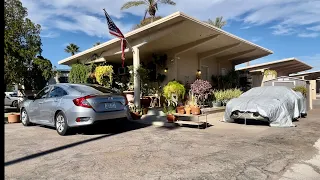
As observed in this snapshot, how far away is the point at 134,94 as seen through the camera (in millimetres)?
11289

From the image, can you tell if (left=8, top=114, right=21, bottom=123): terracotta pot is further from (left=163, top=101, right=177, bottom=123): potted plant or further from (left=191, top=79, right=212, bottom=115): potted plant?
(left=191, top=79, right=212, bottom=115): potted plant

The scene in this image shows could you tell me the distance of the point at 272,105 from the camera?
895 centimetres

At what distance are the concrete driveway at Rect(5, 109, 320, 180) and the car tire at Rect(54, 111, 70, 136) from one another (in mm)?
295

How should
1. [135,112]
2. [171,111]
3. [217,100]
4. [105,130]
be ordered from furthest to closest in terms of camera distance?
[217,100] → [135,112] → [171,111] → [105,130]

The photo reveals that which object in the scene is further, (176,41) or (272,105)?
(176,41)

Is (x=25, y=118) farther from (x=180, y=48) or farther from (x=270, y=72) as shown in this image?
(x=270, y=72)

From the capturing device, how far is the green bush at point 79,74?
1345 centimetres

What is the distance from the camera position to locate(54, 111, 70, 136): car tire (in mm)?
7125

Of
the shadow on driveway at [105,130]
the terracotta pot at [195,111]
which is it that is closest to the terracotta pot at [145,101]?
the shadow on driveway at [105,130]

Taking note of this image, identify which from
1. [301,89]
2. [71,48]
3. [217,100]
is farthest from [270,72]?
[71,48]

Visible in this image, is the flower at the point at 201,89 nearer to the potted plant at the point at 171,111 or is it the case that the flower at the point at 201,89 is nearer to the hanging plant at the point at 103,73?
the potted plant at the point at 171,111

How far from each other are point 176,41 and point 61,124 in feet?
24.9

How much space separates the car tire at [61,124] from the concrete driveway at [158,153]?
0.29 m
